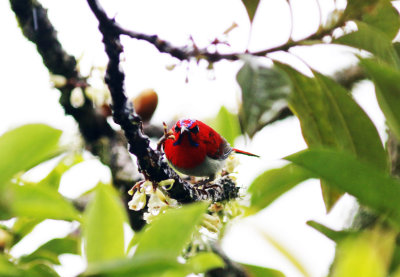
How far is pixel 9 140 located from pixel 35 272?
0.86 feet

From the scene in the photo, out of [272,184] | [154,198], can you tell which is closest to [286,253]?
[154,198]

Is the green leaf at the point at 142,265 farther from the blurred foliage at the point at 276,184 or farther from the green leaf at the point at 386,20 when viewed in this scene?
the green leaf at the point at 386,20

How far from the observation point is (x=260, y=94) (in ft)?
2.17

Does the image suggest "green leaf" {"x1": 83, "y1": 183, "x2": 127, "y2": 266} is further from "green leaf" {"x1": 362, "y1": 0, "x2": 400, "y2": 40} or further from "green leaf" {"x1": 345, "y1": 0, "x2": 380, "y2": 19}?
"green leaf" {"x1": 362, "y1": 0, "x2": 400, "y2": 40}

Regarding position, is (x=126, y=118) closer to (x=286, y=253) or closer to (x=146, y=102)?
(x=286, y=253)

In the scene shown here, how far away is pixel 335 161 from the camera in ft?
2.80

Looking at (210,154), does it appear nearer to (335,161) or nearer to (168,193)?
(168,193)

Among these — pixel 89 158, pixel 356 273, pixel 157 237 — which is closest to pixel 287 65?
pixel 157 237

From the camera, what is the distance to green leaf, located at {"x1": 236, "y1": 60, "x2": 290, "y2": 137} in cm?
65

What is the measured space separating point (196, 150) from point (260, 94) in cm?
125

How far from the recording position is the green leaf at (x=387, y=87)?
2.46ft

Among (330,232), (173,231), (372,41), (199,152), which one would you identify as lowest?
(199,152)

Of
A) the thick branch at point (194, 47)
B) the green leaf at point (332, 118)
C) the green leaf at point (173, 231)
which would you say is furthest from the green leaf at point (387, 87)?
the green leaf at point (173, 231)

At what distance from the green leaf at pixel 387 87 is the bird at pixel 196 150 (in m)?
0.92
